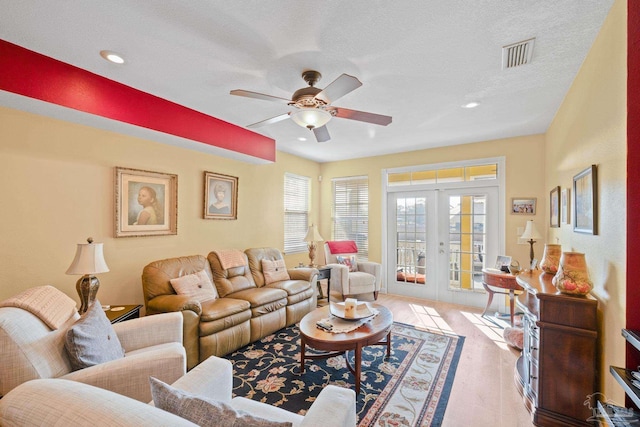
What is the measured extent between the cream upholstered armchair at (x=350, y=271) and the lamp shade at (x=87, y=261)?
3246 millimetres

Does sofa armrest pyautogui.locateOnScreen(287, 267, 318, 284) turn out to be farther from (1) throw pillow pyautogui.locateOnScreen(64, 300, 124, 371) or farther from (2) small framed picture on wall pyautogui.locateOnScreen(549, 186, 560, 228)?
(2) small framed picture on wall pyautogui.locateOnScreen(549, 186, 560, 228)

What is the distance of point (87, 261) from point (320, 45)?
8.36 ft

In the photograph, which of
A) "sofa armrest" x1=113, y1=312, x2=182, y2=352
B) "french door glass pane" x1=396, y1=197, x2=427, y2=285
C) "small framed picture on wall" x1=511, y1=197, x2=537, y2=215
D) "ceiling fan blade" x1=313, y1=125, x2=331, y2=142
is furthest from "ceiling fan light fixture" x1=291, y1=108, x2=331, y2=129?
"small framed picture on wall" x1=511, y1=197, x2=537, y2=215

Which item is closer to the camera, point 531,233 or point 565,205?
point 565,205

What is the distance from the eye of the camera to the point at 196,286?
3098 mm

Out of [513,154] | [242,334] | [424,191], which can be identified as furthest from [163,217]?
[513,154]

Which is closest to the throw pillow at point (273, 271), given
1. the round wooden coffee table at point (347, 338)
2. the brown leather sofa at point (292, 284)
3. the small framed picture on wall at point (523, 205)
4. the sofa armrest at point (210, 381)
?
the brown leather sofa at point (292, 284)

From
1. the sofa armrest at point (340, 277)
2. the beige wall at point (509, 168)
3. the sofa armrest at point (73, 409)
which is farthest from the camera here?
the sofa armrest at point (340, 277)

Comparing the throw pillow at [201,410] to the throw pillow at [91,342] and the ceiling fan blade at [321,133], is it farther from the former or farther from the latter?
the ceiling fan blade at [321,133]

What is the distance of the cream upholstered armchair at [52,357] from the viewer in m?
1.33

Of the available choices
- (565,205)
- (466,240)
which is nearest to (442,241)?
(466,240)

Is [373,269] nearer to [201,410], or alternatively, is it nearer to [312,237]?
[312,237]

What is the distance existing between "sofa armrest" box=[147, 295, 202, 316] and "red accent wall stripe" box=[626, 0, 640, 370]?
10.1 feet

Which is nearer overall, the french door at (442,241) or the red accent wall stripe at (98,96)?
the red accent wall stripe at (98,96)
